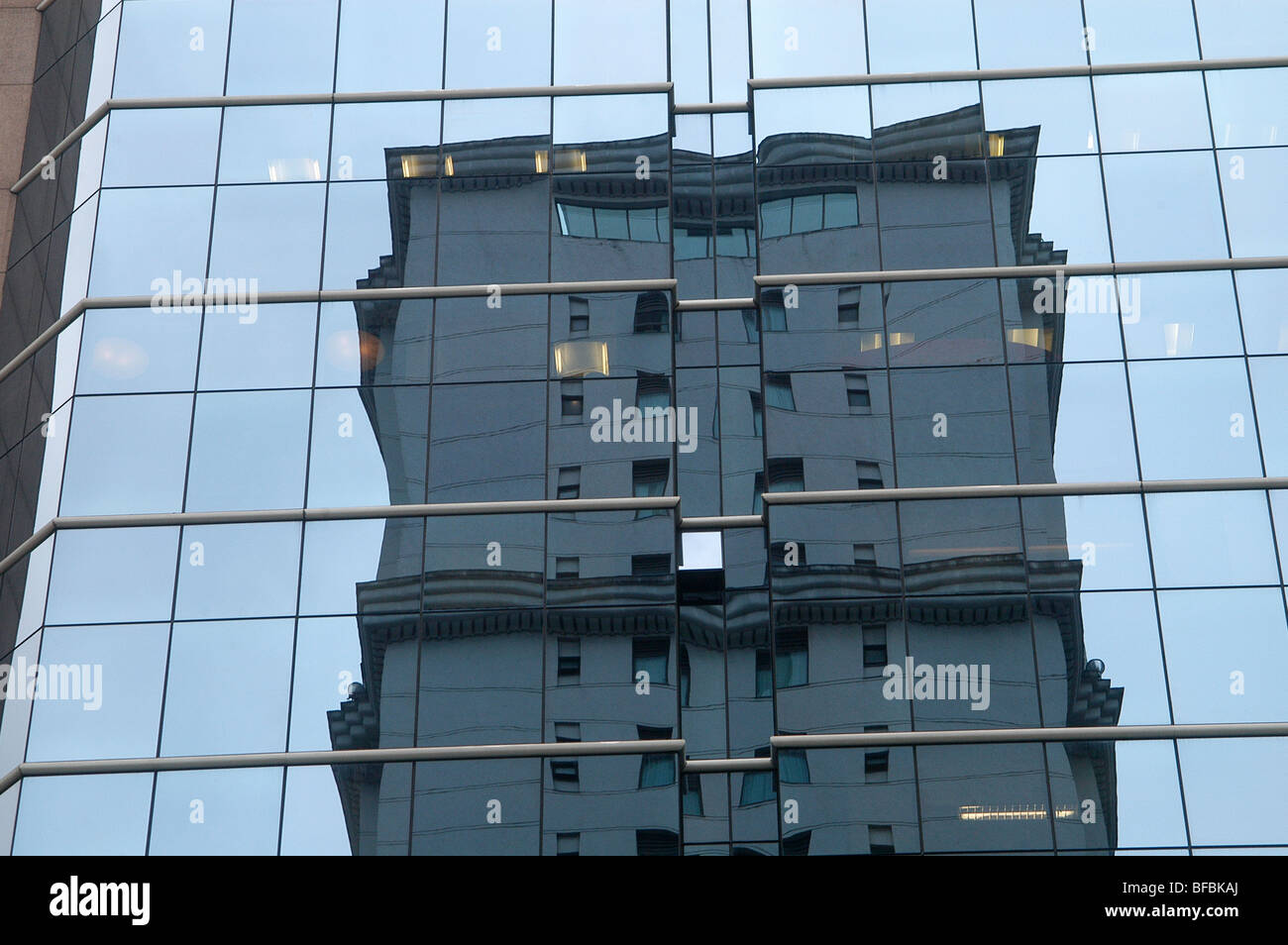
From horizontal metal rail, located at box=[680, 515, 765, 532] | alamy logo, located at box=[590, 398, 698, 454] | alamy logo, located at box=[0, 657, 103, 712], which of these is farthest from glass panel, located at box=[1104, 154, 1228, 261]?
alamy logo, located at box=[0, 657, 103, 712]

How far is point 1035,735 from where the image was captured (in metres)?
22.4

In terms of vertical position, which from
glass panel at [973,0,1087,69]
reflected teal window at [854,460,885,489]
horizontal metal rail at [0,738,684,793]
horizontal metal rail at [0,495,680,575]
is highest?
glass panel at [973,0,1087,69]

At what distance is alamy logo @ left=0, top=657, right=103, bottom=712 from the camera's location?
22.7 m

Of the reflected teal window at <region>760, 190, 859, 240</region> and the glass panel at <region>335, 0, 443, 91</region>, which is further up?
the glass panel at <region>335, 0, 443, 91</region>

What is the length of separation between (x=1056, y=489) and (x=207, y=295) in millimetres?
13160

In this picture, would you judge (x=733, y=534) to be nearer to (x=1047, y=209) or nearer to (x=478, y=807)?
(x=478, y=807)

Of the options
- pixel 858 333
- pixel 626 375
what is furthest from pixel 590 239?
pixel 858 333

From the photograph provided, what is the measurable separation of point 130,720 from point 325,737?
8.71 feet

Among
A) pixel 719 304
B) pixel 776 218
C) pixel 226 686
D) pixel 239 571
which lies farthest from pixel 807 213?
pixel 226 686

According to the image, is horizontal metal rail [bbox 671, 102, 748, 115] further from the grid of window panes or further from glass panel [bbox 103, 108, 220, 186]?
glass panel [bbox 103, 108, 220, 186]

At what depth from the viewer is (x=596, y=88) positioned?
88.1 ft

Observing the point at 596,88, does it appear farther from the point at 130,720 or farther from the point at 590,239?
the point at 130,720
